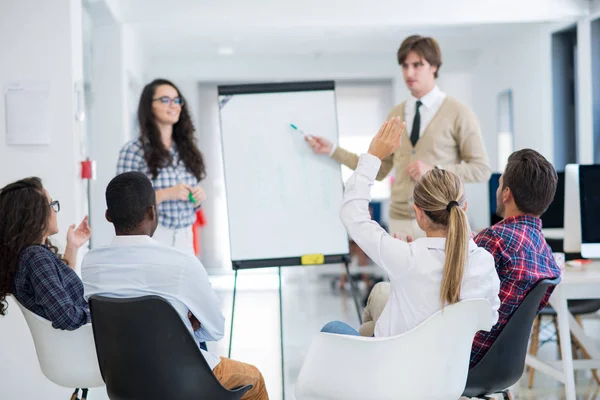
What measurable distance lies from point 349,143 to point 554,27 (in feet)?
12.9

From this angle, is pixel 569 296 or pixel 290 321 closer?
pixel 569 296

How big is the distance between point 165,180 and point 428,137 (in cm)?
128

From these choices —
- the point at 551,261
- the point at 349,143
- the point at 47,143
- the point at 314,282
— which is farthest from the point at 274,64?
the point at 551,261

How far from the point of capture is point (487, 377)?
2221 millimetres

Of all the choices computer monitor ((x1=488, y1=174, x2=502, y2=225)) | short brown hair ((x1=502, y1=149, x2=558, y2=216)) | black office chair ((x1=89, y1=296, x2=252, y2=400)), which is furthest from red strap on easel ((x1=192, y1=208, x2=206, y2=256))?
computer monitor ((x1=488, y1=174, x2=502, y2=225))

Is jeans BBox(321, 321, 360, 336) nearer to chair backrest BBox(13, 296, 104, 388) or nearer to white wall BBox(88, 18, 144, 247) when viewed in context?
chair backrest BBox(13, 296, 104, 388)

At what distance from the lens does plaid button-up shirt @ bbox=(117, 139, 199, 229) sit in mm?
3436

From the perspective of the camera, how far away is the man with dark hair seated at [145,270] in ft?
6.80

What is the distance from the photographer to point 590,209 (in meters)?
3.18

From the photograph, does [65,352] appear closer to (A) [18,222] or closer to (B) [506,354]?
(A) [18,222]

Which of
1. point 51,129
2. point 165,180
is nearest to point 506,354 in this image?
point 165,180

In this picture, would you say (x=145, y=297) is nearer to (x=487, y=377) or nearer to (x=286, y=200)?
(x=487, y=377)

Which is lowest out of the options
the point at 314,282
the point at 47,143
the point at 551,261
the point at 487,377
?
the point at 314,282

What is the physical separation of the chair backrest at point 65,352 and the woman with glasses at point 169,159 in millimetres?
1088
